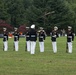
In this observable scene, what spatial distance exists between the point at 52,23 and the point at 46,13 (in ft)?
10.3

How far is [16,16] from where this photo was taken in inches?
4754

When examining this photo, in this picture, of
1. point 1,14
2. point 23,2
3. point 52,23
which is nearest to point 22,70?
point 52,23

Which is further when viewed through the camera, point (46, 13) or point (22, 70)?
point (46, 13)

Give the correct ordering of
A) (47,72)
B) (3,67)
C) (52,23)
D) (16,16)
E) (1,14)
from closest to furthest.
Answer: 1. (47,72)
2. (3,67)
3. (52,23)
4. (1,14)
5. (16,16)

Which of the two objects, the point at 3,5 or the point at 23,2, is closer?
the point at 3,5

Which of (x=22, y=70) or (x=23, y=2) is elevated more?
(x=23, y=2)

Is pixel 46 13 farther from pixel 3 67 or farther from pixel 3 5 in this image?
pixel 3 67

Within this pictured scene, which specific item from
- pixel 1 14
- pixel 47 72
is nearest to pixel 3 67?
pixel 47 72

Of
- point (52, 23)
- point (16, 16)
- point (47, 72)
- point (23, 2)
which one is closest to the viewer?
point (47, 72)

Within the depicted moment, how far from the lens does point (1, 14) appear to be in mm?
113438

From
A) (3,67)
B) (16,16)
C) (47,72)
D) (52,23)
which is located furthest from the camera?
(16,16)

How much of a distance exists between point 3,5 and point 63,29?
19.0 meters

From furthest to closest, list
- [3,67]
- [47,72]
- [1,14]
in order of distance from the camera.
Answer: [1,14] → [3,67] → [47,72]

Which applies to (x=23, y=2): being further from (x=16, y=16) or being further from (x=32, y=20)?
(x=32, y=20)
